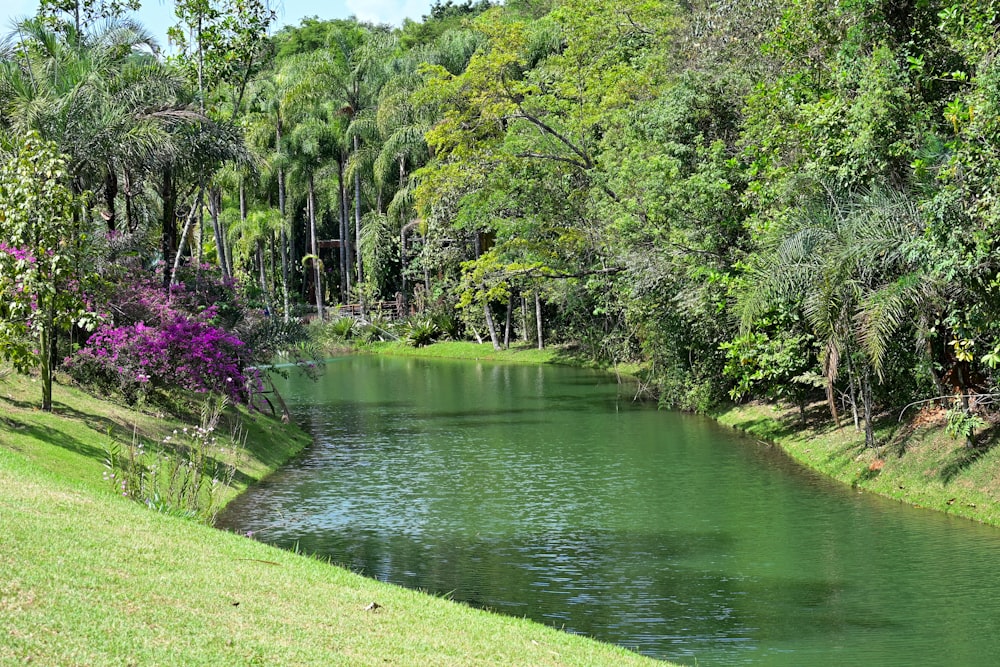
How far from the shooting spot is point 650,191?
106 feet

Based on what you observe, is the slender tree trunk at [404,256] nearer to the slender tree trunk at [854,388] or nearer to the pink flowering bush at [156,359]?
the pink flowering bush at [156,359]

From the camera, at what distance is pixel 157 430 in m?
24.5

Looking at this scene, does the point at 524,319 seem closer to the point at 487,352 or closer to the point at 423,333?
the point at 487,352

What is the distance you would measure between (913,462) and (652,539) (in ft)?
21.5

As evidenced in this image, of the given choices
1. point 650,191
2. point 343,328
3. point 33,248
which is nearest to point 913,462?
point 650,191

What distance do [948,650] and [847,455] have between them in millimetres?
12527

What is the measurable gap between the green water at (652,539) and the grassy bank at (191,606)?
3.15 meters

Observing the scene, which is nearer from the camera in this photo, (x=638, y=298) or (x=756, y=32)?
(x=756, y=32)

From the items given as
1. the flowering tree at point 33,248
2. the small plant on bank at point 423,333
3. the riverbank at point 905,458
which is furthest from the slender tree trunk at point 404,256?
the flowering tree at point 33,248

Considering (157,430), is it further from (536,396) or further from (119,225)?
(536,396)

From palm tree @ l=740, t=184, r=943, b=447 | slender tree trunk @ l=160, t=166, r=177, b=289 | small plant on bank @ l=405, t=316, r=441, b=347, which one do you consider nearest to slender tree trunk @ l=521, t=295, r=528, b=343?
small plant on bank @ l=405, t=316, r=441, b=347

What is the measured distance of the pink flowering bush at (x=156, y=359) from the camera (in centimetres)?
2533

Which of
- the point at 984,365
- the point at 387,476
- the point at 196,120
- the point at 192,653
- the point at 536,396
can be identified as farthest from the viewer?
the point at 536,396

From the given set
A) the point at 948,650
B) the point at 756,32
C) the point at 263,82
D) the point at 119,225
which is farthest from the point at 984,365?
the point at 263,82
